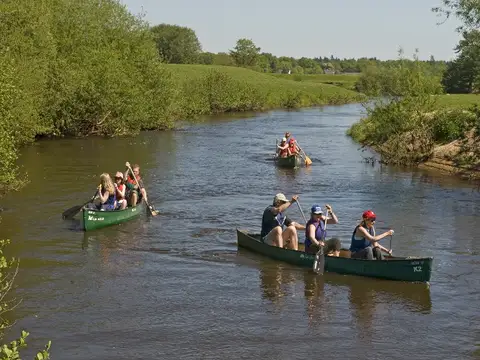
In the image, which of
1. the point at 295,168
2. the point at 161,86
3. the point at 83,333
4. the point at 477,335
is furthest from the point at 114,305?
the point at 161,86

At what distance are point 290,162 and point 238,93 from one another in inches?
1876

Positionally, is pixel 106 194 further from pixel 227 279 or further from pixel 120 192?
pixel 227 279

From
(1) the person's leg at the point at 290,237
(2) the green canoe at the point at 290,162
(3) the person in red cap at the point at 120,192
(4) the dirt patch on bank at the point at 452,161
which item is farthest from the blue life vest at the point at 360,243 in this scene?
A: (2) the green canoe at the point at 290,162

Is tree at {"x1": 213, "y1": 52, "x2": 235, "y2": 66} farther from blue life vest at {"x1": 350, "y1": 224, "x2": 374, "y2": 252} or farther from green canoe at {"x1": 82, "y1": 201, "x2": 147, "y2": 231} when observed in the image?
blue life vest at {"x1": 350, "y1": 224, "x2": 374, "y2": 252}

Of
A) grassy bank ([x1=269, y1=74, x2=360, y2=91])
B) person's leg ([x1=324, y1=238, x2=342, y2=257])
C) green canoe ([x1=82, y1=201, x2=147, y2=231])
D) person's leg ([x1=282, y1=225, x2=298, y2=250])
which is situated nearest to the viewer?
person's leg ([x1=324, y1=238, x2=342, y2=257])

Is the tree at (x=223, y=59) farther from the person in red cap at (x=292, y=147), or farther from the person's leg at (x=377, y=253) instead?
the person's leg at (x=377, y=253)

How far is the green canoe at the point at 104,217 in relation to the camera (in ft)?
65.0

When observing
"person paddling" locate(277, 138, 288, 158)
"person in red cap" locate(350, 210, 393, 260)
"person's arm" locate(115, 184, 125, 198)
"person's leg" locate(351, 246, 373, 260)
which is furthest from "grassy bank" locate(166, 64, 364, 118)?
"person's leg" locate(351, 246, 373, 260)

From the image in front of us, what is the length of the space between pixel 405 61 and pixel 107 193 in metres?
21.2

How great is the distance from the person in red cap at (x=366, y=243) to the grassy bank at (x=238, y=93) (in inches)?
1733

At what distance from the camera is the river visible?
40.5 feet

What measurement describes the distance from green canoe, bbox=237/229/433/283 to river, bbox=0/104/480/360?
21cm

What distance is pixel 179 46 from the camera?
134 meters

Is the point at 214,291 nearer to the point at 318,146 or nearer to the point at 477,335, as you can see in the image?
the point at 477,335
